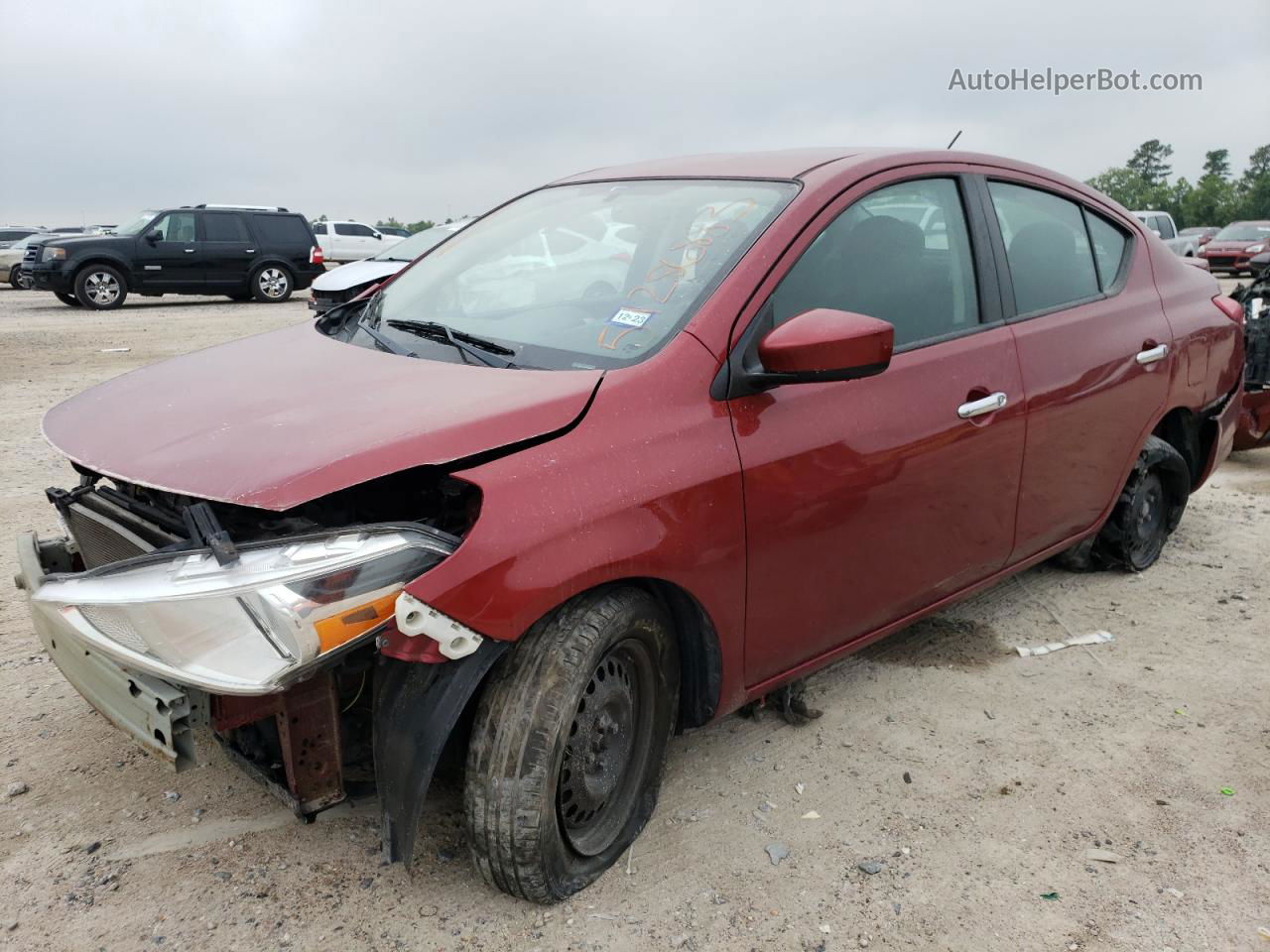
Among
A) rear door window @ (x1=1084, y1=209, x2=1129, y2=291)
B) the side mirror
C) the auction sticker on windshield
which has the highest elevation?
rear door window @ (x1=1084, y1=209, x2=1129, y2=291)

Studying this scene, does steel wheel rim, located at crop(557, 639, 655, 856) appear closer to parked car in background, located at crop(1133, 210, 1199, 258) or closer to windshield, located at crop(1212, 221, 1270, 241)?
parked car in background, located at crop(1133, 210, 1199, 258)

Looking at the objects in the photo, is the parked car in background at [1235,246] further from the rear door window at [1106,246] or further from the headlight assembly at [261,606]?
the headlight assembly at [261,606]

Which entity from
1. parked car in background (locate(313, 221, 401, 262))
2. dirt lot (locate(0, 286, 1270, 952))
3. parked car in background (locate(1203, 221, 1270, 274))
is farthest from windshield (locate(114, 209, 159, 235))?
parked car in background (locate(1203, 221, 1270, 274))

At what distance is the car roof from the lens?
10.1ft

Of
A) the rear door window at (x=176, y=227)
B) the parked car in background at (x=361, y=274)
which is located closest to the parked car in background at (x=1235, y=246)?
the parked car in background at (x=361, y=274)

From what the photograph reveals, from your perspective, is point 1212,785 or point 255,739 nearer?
point 255,739

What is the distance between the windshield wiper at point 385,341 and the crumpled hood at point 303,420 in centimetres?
5

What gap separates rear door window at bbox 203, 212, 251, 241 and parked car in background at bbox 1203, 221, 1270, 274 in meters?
20.7

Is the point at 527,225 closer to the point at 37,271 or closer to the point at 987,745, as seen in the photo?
the point at 987,745

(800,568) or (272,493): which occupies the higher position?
(272,493)

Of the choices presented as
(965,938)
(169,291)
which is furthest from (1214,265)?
(965,938)

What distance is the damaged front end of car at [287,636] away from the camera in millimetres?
2004

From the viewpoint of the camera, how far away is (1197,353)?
4270 millimetres

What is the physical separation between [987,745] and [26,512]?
182 inches
